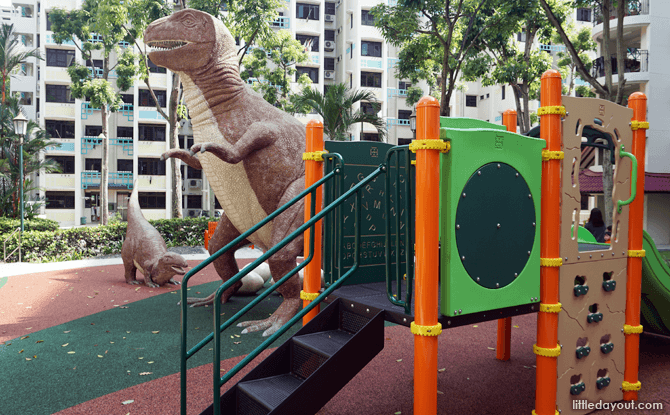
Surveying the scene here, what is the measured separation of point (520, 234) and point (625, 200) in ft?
4.78

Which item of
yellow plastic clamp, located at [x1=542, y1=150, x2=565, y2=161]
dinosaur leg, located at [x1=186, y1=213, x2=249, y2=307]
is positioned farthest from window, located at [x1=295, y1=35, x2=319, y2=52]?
yellow plastic clamp, located at [x1=542, y1=150, x2=565, y2=161]

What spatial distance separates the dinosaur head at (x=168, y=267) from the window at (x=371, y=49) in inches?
1125

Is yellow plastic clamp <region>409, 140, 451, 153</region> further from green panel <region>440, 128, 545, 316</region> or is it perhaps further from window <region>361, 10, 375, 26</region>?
window <region>361, 10, 375, 26</region>

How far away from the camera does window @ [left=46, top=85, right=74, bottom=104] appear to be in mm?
31553

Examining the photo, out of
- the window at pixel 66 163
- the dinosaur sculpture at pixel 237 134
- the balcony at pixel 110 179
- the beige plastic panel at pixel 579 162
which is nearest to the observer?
the beige plastic panel at pixel 579 162

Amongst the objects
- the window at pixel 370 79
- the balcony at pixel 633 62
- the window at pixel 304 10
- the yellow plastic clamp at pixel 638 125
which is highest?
the window at pixel 304 10

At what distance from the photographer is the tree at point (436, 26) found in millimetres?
12992

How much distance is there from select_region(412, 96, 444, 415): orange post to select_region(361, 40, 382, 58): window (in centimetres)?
3320

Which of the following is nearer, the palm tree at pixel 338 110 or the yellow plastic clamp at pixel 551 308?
the yellow plastic clamp at pixel 551 308

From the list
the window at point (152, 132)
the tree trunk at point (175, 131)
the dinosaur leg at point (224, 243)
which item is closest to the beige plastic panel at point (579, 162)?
the dinosaur leg at point (224, 243)

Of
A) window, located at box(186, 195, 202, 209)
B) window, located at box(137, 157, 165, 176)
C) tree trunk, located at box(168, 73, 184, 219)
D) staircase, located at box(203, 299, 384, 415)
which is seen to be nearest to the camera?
staircase, located at box(203, 299, 384, 415)

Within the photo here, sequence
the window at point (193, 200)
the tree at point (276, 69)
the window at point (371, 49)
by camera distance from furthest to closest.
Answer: the window at point (193, 200), the window at point (371, 49), the tree at point (276, 69)

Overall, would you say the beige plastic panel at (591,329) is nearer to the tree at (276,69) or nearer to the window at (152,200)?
the tree at (276,69)

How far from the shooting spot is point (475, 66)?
16.3m
